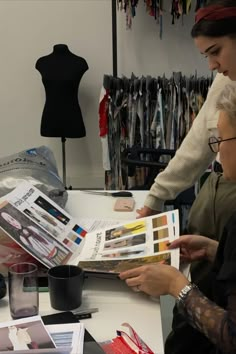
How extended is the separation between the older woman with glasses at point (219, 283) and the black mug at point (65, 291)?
0.42ft

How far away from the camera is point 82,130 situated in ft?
12.2

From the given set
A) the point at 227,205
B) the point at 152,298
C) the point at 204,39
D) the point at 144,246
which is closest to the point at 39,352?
the point at 152,298

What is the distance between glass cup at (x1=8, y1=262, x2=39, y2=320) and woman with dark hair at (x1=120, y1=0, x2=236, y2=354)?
23cm

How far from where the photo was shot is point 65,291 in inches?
47.8

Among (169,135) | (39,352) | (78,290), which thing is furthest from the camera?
(169,135)

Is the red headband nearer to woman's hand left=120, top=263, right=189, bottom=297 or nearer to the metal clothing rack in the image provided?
woman's hand left=120, top=263, right=189, bottom=297

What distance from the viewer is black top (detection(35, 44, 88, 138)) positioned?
359 centimetres

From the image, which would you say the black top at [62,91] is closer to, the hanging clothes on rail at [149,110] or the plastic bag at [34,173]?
the hanging clothes on rail at [149,110]

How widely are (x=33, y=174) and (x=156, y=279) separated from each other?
0.69 metres

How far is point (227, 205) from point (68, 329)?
0.78 m

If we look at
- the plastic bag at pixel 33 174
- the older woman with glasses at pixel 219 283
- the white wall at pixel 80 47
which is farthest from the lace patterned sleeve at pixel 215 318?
the white wall at pixel 80 47

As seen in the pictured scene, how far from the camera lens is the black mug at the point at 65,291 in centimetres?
121

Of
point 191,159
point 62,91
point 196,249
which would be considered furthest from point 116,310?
point 62,91

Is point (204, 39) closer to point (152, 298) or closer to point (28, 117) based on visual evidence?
point (152, 298)
